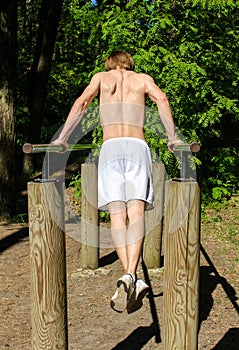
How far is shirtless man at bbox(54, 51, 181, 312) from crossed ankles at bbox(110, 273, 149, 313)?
0.61 ft

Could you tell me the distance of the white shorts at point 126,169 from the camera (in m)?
3.81

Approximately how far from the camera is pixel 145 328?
480cm

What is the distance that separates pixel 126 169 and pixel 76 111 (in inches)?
20.8

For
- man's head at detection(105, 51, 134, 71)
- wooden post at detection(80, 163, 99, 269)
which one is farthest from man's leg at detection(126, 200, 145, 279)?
wooden post at detection(80, 163, 99, 269)

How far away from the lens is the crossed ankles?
139 inches

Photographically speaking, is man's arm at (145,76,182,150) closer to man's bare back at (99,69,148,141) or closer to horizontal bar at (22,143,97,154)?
man's bare back at (99,69,148,141)

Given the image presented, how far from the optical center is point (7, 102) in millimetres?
9180

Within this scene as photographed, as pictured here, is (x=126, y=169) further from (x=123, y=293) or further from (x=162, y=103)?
(x=123, y=293)

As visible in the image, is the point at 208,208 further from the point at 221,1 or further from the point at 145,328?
the point at 145,328

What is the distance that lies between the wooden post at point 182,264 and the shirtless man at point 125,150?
54 cm

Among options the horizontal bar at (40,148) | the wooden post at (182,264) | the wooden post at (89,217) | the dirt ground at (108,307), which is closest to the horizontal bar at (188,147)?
the wooden post at (182,264)

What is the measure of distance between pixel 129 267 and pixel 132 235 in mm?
218

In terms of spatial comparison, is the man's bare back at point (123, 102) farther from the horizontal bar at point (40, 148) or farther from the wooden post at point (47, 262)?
the wooden post at point (47, 262)

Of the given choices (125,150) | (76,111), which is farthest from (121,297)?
(76,111)
